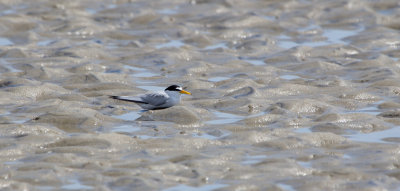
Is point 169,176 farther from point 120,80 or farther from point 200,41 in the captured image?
point 200,41

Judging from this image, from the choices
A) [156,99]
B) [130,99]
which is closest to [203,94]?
[156,99]

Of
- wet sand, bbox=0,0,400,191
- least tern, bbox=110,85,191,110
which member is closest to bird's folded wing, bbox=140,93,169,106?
least tern, bbox=110,85,191,110

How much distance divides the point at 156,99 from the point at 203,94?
1.39m

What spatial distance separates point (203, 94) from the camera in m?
13.9

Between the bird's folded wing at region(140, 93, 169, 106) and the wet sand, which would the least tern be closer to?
the bird's folded wing at region(140, 93, 169, 106)

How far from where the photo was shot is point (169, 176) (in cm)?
895

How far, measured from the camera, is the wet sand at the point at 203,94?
9.16m

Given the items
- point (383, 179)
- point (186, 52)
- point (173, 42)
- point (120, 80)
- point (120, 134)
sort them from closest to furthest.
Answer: point (383, 179) → point (120, 134) → point (120, 80) → point (186, 52) → point (173, 42)

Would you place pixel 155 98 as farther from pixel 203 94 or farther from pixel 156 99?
pixel 203 94

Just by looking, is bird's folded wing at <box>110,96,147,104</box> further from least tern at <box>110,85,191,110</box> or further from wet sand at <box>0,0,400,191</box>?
wet sand at <box>0,0,400,191</box>

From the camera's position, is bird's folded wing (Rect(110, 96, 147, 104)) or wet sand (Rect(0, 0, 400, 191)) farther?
bird's folded wing (Rect(110, 96, 147, 104))

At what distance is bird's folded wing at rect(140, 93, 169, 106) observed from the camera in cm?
1266

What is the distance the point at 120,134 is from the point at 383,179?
3.59 m

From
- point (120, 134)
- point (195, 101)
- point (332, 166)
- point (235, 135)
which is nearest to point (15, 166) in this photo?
point (120, 134)
